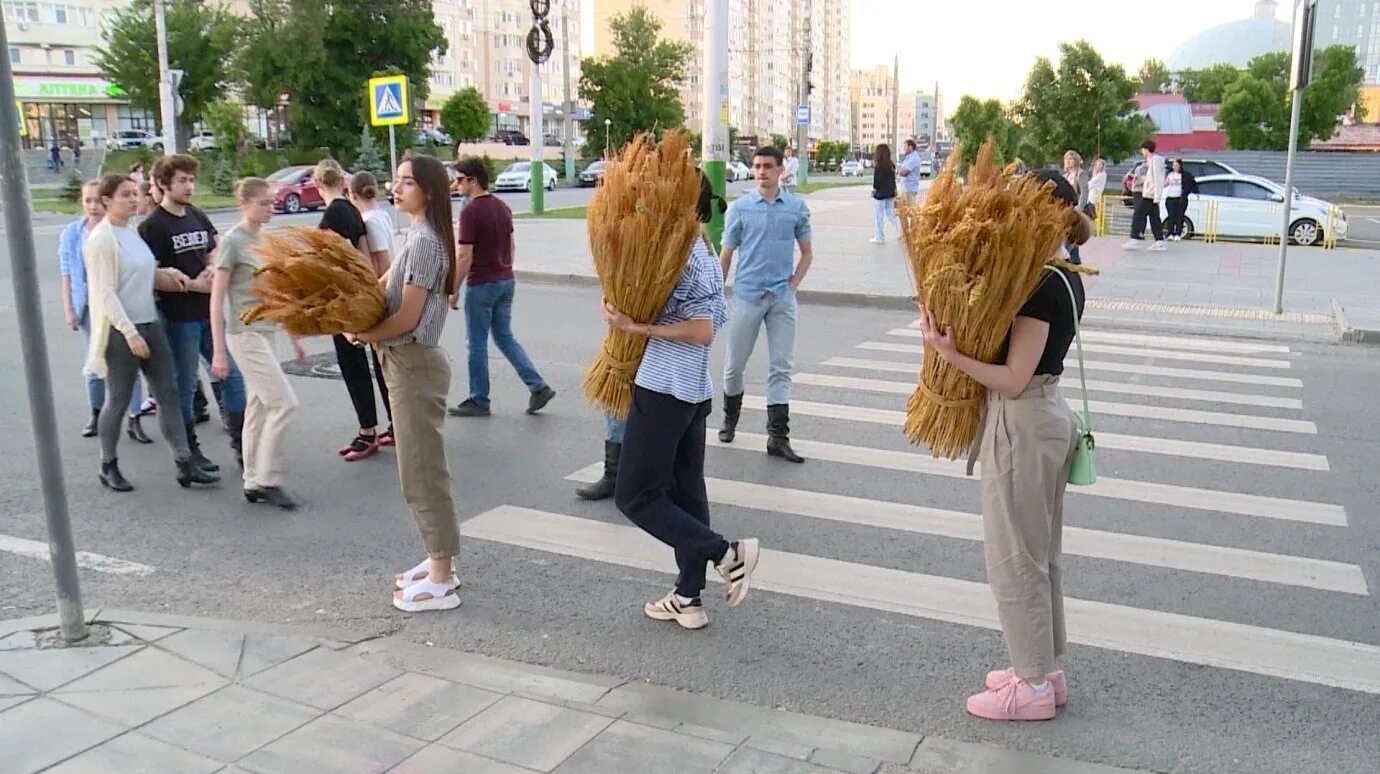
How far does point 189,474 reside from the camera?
21.1 ft

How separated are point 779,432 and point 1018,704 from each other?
3428 millimetres

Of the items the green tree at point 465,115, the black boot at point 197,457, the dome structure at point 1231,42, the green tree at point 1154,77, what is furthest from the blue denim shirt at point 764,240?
the dome structure at point 1231,42

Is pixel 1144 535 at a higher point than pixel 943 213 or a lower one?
lower

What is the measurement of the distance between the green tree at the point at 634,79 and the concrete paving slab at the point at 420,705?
220 feet

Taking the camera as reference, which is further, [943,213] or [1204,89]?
[1204,89]

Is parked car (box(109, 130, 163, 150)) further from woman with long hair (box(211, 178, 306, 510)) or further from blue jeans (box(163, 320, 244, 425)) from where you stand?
woman with long hair (box(211, 178, 306, 510))

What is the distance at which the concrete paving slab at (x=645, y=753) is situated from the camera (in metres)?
3.24

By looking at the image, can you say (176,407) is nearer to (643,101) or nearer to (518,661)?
(518,661)

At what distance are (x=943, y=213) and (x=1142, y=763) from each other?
1845mm

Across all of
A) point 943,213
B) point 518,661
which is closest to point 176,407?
point 518,661

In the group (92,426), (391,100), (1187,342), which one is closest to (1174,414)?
(1187,342)

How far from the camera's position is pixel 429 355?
452 cm

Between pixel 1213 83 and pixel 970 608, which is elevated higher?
pixel 1213 83

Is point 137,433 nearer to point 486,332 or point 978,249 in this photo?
point 486,332
